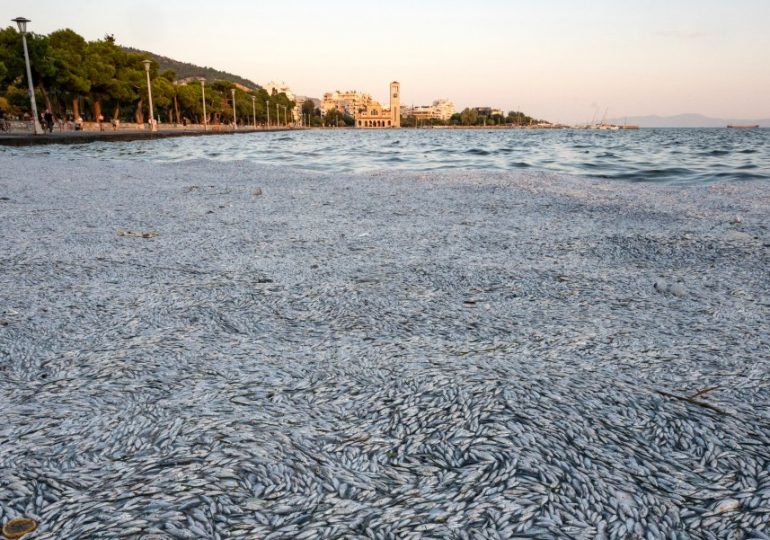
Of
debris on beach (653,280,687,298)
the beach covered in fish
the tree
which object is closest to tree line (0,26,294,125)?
the tree

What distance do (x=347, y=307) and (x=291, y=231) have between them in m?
2.36

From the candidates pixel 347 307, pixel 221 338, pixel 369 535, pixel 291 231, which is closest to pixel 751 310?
pixel 347 307

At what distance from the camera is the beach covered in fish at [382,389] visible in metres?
1.27

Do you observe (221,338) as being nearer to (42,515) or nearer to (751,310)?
(42,515)

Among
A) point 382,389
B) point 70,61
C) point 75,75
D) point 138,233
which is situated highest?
point 70,61

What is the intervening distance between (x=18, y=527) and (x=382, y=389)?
1132mm

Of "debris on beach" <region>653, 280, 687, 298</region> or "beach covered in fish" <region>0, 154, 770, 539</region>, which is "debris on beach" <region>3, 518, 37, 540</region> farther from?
"debris on beach" <region>653, 280, 687, 298</region>

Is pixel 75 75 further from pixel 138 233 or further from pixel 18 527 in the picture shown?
pixel 18 527

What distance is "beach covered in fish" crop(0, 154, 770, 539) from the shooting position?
1271 millimetres

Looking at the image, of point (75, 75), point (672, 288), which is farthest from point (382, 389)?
point (75, 75)

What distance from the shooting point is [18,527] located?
1.20 metres

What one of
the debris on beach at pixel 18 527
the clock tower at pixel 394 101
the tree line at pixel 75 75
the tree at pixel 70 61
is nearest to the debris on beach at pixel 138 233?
the debris on beach at pixel 18 527

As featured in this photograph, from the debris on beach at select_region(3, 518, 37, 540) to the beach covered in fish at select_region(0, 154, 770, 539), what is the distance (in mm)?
16

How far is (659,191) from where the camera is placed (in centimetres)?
916
